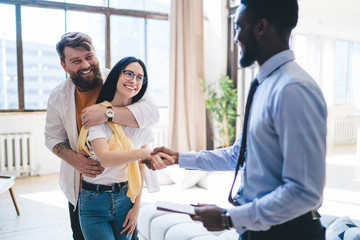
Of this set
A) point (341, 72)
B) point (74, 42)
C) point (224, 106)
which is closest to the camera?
point (74, 42)

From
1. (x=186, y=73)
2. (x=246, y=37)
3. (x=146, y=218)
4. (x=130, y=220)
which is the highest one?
(x=186, y=73)

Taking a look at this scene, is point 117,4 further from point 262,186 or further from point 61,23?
point 262,186

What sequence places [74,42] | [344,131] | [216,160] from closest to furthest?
[216,160], [74,42], [344,131]

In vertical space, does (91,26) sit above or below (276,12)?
above

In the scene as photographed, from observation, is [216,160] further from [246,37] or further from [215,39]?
[215,39]

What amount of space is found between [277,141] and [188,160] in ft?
1.60

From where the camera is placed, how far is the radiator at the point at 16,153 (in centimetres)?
479

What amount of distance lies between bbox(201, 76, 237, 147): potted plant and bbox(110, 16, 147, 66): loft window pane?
53.4 inches

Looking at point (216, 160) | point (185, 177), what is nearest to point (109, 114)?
point (216, 160)

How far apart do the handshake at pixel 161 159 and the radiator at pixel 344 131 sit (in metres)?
7.49

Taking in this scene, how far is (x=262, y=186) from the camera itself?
92 centimetres

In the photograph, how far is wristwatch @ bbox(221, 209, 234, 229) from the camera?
34.9 inches

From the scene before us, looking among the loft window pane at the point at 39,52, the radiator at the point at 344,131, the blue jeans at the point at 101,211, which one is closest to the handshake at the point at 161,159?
the blue jeans at the point at 101,211

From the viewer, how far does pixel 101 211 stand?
1.37 m
